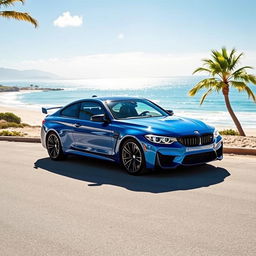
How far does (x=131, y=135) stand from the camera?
8531mm

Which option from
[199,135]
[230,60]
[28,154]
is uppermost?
[230,60]

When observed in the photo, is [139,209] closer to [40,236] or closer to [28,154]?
[40,236]

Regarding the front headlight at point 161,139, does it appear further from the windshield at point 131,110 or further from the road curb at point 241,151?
the road curb at point 241,151

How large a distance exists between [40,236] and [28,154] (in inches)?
287

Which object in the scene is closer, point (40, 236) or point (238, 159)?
point (40, 236)

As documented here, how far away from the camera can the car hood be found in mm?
8352

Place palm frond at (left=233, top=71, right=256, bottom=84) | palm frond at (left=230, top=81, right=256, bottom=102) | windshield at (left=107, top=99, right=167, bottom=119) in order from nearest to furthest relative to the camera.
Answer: windshield at (left=107, top=99, right=167, bottom=119)
palm frond at (left=233, top=71, right=256, bottom=84)
palm frond at (left=230, top=81, right=256, bottom=102)

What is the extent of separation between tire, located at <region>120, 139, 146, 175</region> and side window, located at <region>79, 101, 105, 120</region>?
118 cm

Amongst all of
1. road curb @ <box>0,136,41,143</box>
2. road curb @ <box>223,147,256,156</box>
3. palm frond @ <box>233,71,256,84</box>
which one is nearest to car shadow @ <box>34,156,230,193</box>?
road curb @ <box>223,147,256,156</box>

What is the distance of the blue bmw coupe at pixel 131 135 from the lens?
327 inches

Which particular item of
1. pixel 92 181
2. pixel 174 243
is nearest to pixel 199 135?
pixel 92 181

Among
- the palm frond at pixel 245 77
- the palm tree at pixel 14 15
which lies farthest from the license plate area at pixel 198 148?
the palm tree at pixel 14 15

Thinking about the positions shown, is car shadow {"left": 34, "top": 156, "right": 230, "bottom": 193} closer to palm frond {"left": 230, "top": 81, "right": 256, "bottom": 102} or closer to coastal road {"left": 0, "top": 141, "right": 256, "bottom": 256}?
coastal road {"left": 0, "top": 141, "right": 256, "bottom": 256}

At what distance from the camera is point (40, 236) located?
5180 mm
